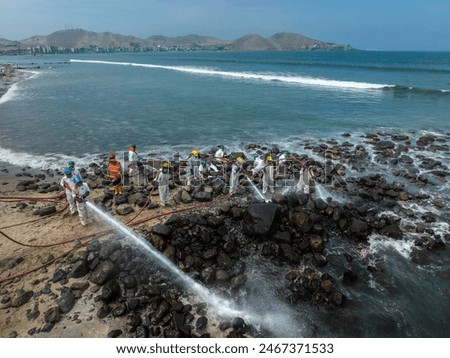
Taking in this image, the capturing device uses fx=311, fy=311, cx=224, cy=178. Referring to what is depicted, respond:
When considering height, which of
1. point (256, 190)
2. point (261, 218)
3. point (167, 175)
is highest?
point (167, 175)

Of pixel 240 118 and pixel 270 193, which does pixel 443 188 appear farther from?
pixel 240 118

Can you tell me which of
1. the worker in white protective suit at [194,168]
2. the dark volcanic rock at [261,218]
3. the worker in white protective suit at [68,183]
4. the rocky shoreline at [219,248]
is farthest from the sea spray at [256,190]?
the worker in white protective suit at [68,183]

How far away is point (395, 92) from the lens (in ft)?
143

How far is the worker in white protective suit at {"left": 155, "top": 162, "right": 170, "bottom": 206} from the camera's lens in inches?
487

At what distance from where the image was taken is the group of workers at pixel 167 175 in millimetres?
11516

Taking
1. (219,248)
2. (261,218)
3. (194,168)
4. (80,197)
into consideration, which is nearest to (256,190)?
(194,168)

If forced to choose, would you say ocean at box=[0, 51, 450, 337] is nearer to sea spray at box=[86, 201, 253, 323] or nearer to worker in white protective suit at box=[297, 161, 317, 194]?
sea spray at box=[86, 201, 253, 323]

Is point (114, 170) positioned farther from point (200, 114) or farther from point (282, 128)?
point (200, 114)

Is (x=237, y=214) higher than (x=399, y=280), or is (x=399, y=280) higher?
(x=237, y=214)

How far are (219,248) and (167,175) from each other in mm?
3800

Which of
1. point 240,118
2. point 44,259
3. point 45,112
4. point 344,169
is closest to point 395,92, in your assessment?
point 240,118

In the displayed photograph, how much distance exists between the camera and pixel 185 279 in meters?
9.49

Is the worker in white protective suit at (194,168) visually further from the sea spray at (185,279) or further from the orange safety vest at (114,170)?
the sea spray at (185,279)

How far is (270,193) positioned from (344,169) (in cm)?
573
